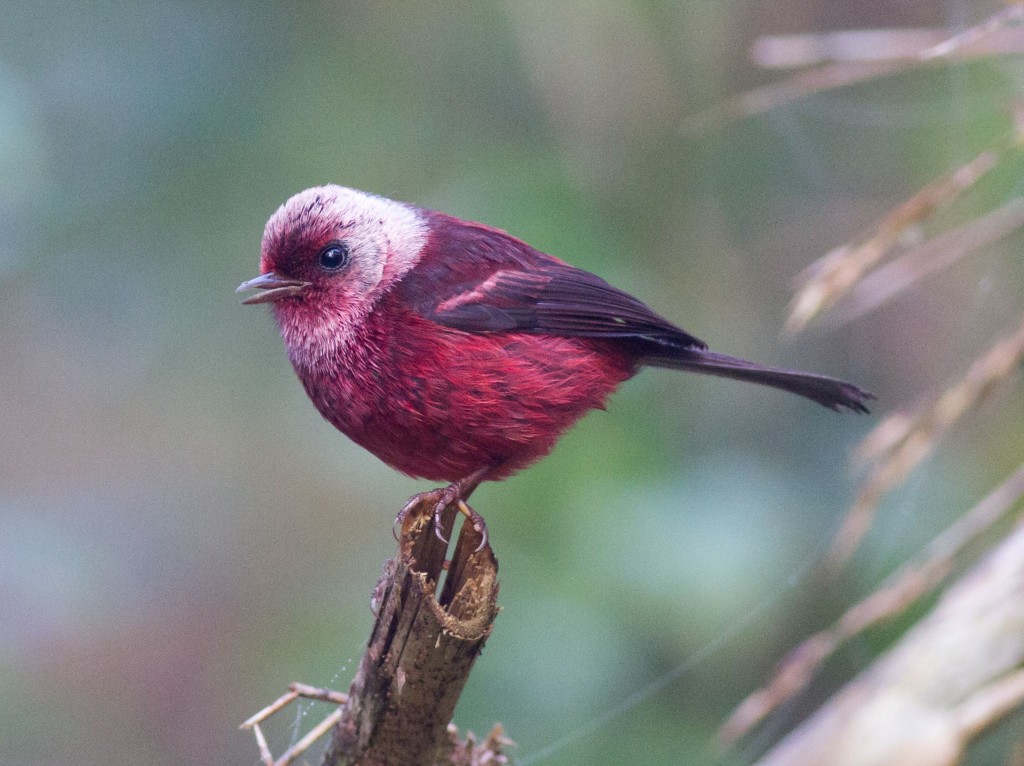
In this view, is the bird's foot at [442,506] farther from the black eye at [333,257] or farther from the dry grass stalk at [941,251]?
the dry grass stalk at [941,251]

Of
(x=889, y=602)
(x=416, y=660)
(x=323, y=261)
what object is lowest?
(x=889, y=602)

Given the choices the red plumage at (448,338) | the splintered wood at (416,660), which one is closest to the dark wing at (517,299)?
the red plumage at (448,338)

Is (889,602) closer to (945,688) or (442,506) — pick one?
(945,688)

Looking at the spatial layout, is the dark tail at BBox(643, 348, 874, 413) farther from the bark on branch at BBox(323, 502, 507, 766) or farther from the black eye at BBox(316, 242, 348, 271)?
the bark on branch at BBox(323, 502, 507, 766)

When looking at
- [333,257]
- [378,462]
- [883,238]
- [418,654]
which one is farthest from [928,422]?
[378,462]

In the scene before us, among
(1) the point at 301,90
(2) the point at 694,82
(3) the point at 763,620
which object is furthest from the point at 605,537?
(1) the point at 301,90

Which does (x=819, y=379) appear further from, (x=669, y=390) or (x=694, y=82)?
(x=694, y=82)
